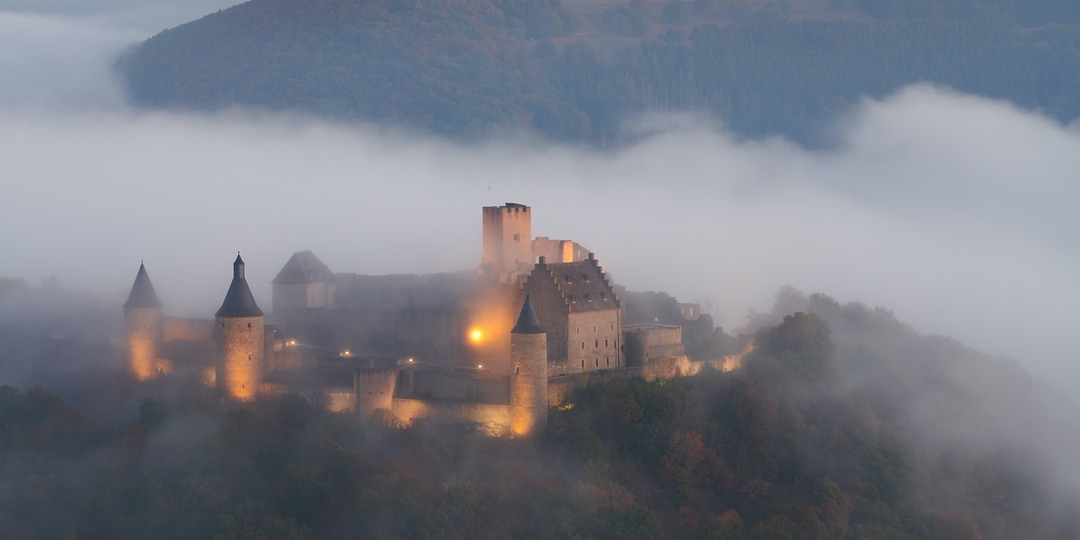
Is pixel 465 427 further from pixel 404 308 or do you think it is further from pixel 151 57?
pixel 151 57

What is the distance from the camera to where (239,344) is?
51188 mm

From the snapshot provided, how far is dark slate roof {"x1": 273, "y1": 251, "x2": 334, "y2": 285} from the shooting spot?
195ft

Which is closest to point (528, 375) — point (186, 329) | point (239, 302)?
point (239, 302)

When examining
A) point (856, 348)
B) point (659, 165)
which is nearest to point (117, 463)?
point (856, 348)

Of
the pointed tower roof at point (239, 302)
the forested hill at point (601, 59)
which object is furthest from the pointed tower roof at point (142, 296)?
the forested hill at point (601, 59)

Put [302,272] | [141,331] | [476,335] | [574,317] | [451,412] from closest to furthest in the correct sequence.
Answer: [451,412]
[574,317]
[476,335]
[141,331]
[302,272]

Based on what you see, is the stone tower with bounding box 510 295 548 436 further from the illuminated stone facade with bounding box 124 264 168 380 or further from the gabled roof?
the illuminated stone facade with bounding box 124 264 168 380

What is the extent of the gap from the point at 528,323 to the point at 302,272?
1487cm

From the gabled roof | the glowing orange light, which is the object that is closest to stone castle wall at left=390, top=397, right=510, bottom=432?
the glowing orange light

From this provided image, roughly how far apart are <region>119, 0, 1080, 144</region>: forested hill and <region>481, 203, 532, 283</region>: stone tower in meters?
56.2

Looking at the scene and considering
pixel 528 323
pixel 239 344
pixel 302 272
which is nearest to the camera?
pixel 528 323

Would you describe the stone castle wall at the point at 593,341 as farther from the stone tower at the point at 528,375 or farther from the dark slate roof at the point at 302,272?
the dark slate roof at the point at 302,272

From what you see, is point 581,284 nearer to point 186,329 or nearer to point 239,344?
point 239,344

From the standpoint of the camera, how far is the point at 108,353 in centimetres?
5706
